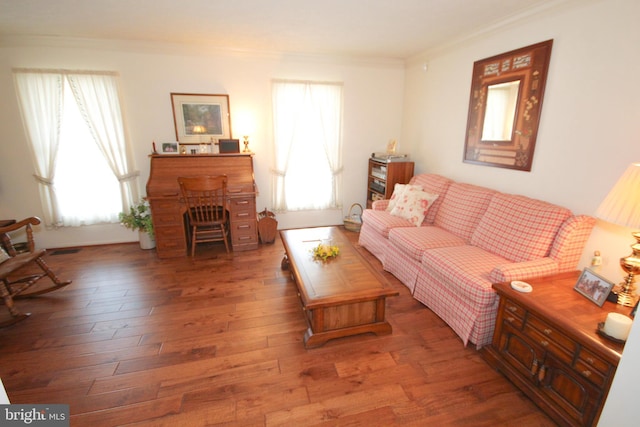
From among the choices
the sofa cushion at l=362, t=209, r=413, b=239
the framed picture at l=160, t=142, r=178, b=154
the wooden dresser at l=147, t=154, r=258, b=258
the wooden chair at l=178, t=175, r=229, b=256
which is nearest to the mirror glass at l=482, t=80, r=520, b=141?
the sofa cushion at l=362, t=209, r=413, b=239

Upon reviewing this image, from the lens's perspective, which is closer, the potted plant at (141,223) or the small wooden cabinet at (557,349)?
the small wooden cabinet at (557,349)

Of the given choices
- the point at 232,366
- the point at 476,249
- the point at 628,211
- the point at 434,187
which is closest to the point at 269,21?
the point at 434,187

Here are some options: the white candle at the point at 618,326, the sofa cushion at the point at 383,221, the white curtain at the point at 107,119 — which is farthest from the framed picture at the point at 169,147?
the white candle at the point at 618,326

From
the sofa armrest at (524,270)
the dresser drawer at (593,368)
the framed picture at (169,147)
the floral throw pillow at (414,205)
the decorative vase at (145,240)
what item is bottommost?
the decorative vase at (145,240)

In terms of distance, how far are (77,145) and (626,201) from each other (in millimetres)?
4994

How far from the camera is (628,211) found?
1548mm

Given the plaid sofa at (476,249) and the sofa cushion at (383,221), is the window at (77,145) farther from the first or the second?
the plaid sofa at (476,249)

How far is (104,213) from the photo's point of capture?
3.76 metres

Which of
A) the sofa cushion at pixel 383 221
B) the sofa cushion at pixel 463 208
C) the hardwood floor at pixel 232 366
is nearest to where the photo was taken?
the hardwood floor at pixel 232 366

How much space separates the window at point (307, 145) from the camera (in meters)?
3.95

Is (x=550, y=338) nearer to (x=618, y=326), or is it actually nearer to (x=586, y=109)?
(x=618, y=326)

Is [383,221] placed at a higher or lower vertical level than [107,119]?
lower

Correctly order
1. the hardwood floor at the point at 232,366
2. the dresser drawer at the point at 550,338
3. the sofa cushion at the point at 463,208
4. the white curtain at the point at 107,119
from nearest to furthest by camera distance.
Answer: the dresser drawer at the point at 550,338 < the hardwood floor at the point at 232,366 < the sofa cushion at the point at 463,208 < the white curtain at the point at 107,119

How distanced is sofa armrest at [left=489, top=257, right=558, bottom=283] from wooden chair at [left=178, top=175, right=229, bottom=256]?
2.75 metres
